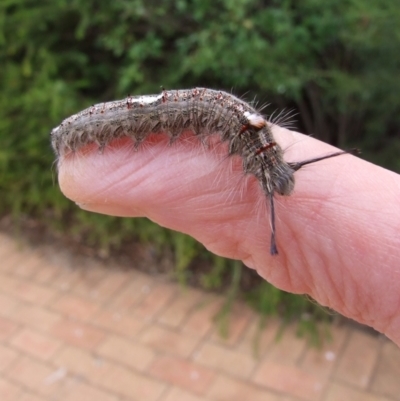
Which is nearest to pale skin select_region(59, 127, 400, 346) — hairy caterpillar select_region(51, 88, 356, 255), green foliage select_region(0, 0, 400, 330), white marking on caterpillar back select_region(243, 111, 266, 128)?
hairy caterpillar select_region(51, 88, 356, 255)

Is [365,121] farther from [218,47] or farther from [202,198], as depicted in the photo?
[202,198]

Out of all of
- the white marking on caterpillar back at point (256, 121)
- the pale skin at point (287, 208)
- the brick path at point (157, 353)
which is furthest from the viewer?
the brick path at point (157, 353)

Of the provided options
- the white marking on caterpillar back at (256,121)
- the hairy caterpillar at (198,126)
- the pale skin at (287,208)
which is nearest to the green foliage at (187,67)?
the hairy caterpillar at (198,126)

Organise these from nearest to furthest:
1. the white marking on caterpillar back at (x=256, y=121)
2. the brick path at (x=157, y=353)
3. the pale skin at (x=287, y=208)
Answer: the pale skin at (x=287, y=208) → the white marking on caterpillar back at (x=256, y=121) → the brick path at (x=157, y=353)

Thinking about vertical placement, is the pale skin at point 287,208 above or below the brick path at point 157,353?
above

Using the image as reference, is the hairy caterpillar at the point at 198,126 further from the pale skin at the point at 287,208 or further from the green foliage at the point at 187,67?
the green foliage at the point at 187,67
